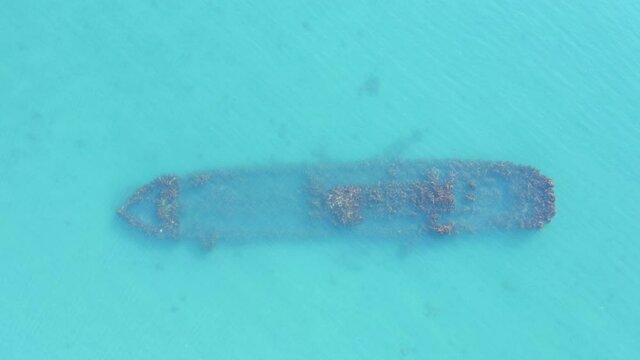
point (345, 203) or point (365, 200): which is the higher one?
point (365, 200)

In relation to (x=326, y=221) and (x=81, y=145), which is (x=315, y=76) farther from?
(x=81, y=145)

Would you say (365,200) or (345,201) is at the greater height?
(365,200)

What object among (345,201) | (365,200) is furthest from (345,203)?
(365,200)

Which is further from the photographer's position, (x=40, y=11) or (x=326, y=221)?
(x=40, y=11)

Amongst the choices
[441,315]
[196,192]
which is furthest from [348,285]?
[196,192]

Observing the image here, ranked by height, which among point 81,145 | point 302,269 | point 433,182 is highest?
point 433,182

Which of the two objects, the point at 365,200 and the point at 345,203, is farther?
the point at 365,200

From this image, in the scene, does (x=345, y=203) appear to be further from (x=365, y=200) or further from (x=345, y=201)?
(x=365, y=200)

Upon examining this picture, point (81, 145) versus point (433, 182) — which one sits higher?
point (433, 182)
